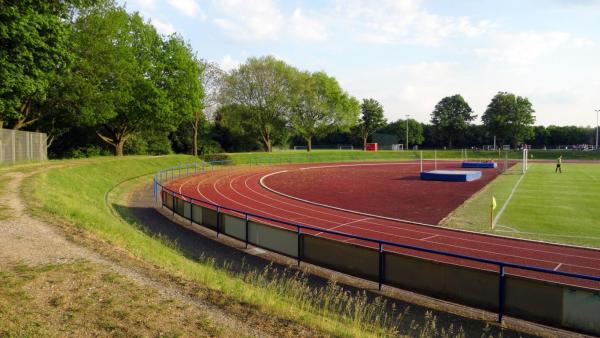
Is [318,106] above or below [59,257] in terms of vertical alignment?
above

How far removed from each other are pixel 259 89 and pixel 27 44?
5194 cm

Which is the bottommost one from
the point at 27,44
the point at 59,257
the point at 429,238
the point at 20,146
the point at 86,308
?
the point at 429,238

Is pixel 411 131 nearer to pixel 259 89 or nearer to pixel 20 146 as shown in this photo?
pixel 259 89

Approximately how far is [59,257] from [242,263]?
5.44 metres

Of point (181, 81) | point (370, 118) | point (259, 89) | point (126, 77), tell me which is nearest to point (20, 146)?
point (126, 77)

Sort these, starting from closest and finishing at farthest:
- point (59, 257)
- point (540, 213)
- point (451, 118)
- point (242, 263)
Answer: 1. point (59, 257)
2. point (242, 263)
3. point (540, 213)
4. point (451, 118)

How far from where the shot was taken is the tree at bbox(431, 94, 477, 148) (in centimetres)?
11306

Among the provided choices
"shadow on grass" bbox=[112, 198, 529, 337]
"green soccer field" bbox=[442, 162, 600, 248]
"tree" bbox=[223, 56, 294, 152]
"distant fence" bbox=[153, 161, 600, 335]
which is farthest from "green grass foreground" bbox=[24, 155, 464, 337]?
"tree" bbox=[223, 56, 294, 152]

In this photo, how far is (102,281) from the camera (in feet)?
27.8

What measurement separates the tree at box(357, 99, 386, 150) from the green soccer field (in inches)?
2818

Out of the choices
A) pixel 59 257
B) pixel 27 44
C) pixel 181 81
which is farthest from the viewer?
pixel 181 81

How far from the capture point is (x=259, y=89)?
3024 inches

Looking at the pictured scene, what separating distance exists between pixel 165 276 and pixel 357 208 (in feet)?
57.3

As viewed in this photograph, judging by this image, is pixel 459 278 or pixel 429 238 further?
pixel 429 238
